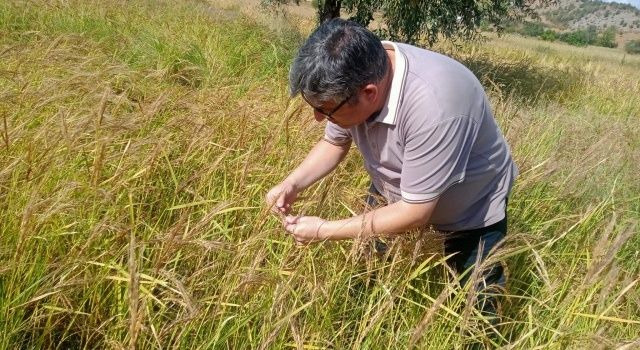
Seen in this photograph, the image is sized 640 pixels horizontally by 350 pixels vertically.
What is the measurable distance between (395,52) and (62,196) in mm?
1103

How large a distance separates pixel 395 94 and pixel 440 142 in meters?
0.21

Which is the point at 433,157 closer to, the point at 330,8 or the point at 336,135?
the point at 336,135

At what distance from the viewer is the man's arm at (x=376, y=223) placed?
4.84 feet

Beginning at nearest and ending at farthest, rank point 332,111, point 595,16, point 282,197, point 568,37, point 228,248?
point 332,111, point 228,248, point 282,197, point 568,37, point 595,16

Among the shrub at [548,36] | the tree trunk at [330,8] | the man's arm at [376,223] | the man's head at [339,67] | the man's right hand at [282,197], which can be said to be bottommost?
the shrub at [548,36]

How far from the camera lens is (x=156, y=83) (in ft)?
12.3

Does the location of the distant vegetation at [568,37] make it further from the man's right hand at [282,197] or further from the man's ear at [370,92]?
the man's ear at [370,92]

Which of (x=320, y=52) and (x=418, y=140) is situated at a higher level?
(x=320, y=52)

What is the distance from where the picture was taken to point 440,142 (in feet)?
4.61

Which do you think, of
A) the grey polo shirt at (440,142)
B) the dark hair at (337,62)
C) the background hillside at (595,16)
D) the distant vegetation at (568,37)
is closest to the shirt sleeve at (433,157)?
the grey polo shirt at (440,142)

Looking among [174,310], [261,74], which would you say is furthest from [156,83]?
[174,310]

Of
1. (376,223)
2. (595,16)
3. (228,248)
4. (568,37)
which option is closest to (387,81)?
(376,223)

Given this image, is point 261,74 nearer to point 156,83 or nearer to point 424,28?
point 156,83

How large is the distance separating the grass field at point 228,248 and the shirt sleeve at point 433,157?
20cm
